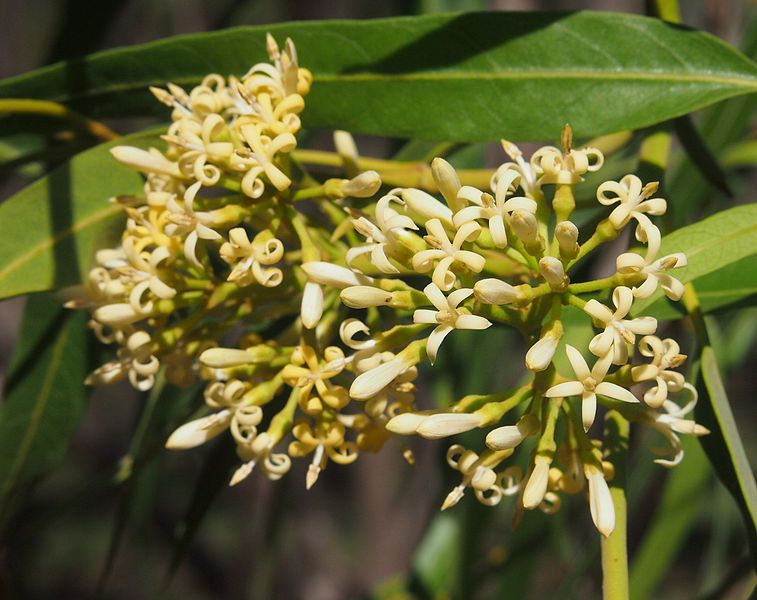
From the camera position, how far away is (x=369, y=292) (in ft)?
2.28

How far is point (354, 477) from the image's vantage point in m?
3.65

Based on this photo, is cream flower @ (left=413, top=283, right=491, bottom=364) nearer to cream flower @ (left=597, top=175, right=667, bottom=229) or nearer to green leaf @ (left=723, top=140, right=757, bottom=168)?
cream flower @ (left=597, top=175, right=667, bottom=229)

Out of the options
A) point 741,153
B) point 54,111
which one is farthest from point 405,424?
point 741,153

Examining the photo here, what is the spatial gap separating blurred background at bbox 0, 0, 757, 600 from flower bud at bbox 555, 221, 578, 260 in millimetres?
489

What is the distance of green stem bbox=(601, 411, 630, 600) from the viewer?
0.66 metres

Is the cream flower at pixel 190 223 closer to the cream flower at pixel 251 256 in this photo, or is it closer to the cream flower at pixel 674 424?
the cream flower at pixel 251 256

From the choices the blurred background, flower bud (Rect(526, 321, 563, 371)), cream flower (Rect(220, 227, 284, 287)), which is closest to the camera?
flower bud (Rect(526, 321, 563, 371))

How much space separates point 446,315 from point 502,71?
12.5 inches

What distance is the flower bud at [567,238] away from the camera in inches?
25.9

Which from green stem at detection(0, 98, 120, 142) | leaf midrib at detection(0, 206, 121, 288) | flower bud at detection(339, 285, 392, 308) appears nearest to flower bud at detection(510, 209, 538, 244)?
flower bud at detection(339, 285, 392, 308)

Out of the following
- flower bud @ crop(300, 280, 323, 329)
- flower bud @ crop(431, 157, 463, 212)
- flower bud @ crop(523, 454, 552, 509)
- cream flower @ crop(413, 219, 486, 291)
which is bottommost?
flower bud @ crop(523, 454, 552, 509)

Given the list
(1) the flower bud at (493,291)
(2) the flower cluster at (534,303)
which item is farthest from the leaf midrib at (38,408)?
(1) the flower bud at (493,291)

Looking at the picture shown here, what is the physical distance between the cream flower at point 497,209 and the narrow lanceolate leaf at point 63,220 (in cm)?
37

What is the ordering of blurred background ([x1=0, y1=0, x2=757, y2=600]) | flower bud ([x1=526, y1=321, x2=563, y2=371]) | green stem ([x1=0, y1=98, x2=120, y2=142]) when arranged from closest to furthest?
flower bud ([x1=526, y1=321, x2=563, y2=371]) → green stem ([x1=0, y1=98, x2=120, y2=142]) → blurred background ([x1=0, y1=0, x2=757, y2=600])
